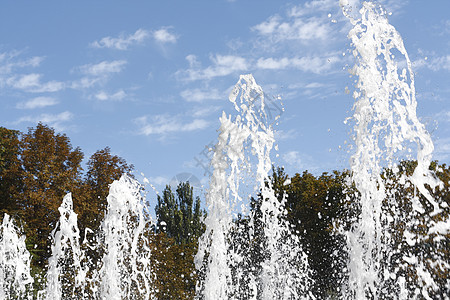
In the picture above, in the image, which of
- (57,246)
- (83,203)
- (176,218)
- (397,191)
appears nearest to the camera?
(57,246)

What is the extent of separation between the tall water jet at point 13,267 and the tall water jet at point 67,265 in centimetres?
91

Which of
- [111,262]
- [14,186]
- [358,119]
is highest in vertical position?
[14,186]

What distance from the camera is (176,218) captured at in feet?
134

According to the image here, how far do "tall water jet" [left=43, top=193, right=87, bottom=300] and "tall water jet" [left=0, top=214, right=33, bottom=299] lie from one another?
3.00ft

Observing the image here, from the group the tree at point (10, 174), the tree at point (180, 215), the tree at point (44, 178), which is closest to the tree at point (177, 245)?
the tree at point (180, 215)

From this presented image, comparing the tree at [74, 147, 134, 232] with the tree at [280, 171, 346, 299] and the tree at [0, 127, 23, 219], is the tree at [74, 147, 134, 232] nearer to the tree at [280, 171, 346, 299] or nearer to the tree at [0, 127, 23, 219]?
the tree at [0, 127, 23, 219]

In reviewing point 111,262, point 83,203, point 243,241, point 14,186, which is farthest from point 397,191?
point 14,186

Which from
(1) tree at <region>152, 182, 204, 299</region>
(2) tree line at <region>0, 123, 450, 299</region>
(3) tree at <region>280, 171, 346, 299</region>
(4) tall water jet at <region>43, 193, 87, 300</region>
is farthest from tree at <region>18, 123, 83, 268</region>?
(3) tree at <region>280, 171, 346, 299</region>

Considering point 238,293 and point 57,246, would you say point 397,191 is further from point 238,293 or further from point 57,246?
point 57,246

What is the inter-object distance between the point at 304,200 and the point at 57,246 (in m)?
16.5

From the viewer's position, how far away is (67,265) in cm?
2705

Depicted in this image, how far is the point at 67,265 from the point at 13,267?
325 inches

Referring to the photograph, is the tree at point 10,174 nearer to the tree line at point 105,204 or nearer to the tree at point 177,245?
the tree line at point 105,204

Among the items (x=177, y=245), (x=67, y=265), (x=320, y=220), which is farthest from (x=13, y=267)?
(x=177, y=245)
